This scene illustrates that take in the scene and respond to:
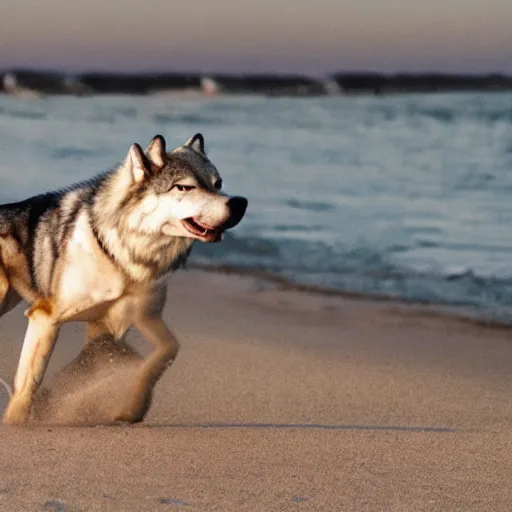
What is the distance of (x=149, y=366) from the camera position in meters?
5.79

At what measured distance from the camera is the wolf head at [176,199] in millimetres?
5211

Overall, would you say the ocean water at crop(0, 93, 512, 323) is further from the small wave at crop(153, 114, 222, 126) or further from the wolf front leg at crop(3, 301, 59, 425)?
the wolf front leg at crop(3, 301, 59, 425)

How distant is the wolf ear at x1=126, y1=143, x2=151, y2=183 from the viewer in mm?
5344

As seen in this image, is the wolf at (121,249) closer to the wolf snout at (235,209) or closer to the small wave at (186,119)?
the wolf snout at (235,209)

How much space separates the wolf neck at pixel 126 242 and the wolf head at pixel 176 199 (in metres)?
0.05

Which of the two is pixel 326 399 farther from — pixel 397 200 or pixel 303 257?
pixel 397 200

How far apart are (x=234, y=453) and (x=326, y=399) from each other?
1478mm

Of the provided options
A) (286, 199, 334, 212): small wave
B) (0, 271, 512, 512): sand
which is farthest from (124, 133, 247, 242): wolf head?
(286, 199, 334, 212): small wave

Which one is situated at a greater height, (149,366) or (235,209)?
(235,209)

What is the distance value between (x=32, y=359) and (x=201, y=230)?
1135 mm

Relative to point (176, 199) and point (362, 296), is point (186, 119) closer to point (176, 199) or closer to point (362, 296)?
point (362, 296)

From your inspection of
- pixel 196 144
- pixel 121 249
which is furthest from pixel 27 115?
pixel 121 249

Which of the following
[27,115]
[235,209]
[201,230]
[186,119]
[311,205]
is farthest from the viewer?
[186,119]

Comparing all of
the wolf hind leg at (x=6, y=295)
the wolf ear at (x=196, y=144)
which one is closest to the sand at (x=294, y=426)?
the wolf hind leg at (x=6, y=295)
